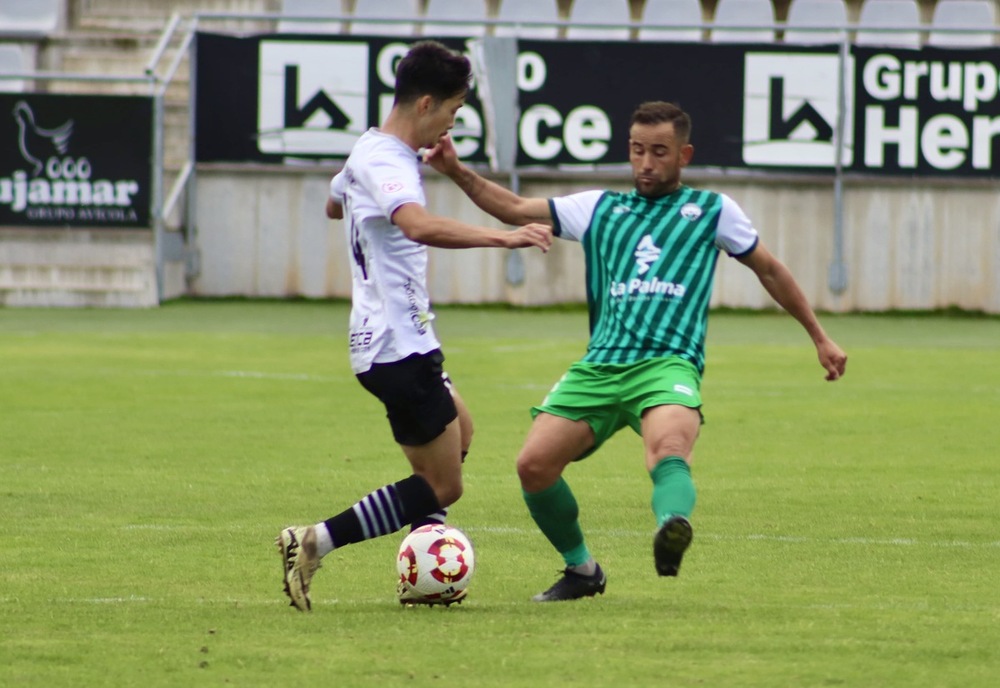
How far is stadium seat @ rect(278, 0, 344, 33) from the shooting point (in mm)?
23641

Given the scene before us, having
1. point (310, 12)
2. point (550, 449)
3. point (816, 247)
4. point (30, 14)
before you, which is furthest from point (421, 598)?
point (30, 14)

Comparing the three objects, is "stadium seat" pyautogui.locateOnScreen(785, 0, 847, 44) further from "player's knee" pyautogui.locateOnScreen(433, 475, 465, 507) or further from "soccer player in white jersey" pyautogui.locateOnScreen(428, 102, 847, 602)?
"player's knee" pyautogui.locateOnScreen(433, 475, 465, 507)

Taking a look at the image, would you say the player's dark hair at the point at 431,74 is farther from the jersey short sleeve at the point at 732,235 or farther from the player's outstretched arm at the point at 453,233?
the jersey short sleeve at the point at 732,235

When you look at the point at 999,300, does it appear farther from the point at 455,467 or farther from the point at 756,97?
the point at 455,467

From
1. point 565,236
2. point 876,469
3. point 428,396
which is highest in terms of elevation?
point 565,236

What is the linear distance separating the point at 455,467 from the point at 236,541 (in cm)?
166

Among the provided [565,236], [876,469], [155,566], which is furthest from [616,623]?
[876,469]

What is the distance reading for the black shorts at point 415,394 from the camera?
5.97 m

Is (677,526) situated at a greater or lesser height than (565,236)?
lesser

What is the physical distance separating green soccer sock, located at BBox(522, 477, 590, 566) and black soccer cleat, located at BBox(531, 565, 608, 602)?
0.05 meters

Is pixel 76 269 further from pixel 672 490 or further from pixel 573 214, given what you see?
pixel 672 490

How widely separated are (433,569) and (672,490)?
85 cm

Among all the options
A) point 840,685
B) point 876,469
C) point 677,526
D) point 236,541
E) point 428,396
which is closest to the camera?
point 840,685

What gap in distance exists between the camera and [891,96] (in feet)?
71.9
